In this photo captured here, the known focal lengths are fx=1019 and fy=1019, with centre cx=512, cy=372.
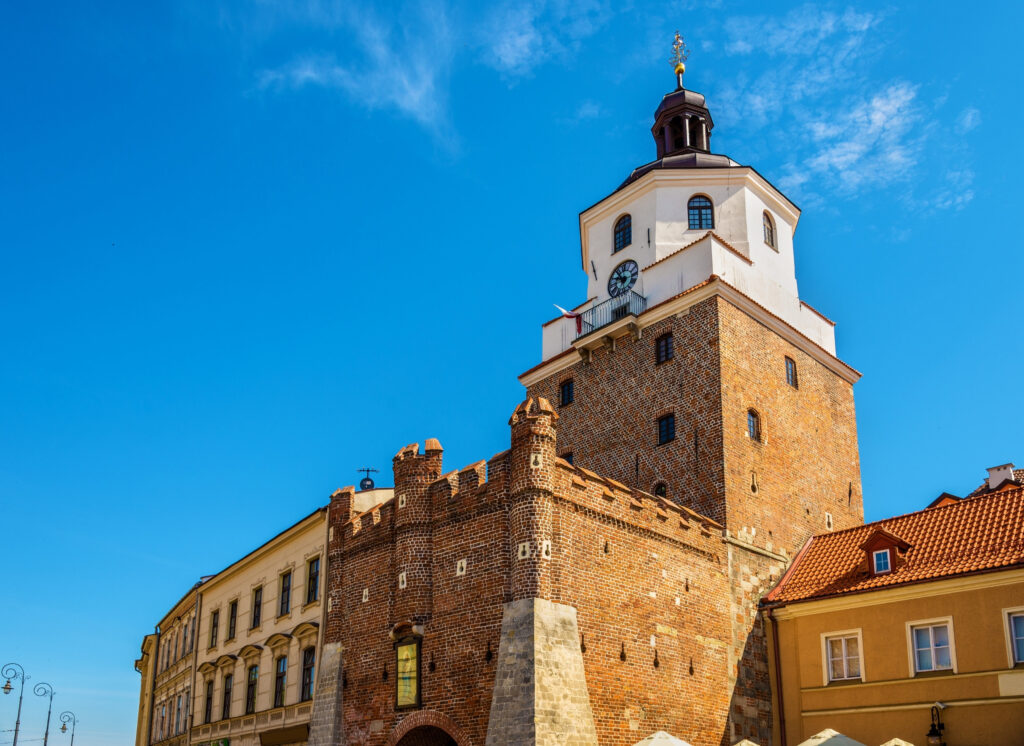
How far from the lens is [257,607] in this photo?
33.1 meters

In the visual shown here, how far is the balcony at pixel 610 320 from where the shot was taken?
99.3 ft

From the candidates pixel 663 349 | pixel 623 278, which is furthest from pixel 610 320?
pixel 663 349

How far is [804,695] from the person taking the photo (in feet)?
80.1

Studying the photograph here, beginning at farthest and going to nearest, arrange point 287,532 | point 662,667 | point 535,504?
point 287,532, point 662,667, point 535,504

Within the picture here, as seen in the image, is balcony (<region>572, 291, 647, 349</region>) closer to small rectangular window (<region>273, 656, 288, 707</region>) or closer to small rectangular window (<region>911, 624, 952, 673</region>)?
small rectangular window (<region>911, 624, 952, 673</region>)

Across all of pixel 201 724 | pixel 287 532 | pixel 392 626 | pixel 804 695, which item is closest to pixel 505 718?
pixel 392 626

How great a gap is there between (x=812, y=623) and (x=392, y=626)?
1019 centimetres

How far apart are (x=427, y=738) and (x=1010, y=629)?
41.2 ft

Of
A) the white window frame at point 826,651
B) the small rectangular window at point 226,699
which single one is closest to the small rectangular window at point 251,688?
the small rectangular window at point 226,699

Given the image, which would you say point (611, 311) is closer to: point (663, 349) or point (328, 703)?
point (663, 349)

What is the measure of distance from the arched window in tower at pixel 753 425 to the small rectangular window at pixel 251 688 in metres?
16.7

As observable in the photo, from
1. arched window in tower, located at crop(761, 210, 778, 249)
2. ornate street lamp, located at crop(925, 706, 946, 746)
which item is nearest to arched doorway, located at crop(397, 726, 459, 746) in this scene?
ornate street lamp, located at crop(925, 706, 946, 746)

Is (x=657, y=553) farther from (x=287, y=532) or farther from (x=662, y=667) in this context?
(x=287, y=532)

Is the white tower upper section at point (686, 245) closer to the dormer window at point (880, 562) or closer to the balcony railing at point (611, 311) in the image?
the balcony railing at point (611, 311)
